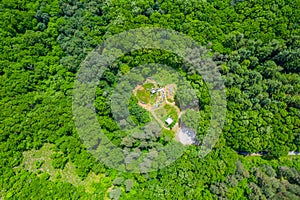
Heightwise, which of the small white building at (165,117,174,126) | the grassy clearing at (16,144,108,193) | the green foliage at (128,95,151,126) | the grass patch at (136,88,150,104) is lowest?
the grassy clearing at (16,144,108,193)

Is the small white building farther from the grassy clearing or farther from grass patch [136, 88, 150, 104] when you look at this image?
the grassy clearing

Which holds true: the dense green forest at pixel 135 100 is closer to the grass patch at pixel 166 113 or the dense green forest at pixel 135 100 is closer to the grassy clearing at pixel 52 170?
the grassy clearing at pixel 52 170

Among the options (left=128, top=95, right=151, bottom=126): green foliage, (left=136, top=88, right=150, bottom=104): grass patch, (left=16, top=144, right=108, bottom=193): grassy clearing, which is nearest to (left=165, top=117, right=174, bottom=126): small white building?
(left=128, top=95, right=151, bottom=126): green foliage

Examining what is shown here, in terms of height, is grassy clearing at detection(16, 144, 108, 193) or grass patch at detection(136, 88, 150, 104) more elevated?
grass patch at detection(136, 88, 150, 104)

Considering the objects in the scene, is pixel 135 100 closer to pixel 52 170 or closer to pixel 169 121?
pixel 169 121

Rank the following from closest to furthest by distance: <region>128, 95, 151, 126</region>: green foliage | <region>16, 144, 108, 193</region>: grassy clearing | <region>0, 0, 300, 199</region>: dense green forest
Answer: <region>0, 0, 300, 199</region>: dense green forest
<region>16, 144, 108, 193</region>: grassy clearing
<region>128, 95, 151, 126</region>: green foliage

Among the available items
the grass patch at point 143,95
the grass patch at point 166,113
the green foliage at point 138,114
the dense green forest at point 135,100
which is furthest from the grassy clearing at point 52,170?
the grass patch at point 143,95
